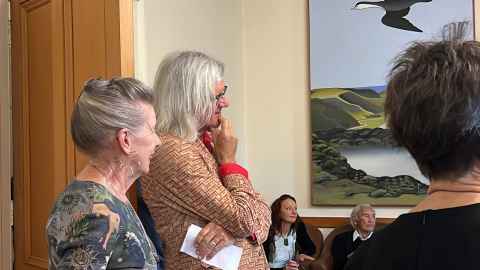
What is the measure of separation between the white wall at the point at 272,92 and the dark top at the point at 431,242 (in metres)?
3.57

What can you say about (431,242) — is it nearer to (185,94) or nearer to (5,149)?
(185,94)

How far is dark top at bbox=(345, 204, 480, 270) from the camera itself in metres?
0.78

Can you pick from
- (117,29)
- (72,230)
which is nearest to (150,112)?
(72,230)

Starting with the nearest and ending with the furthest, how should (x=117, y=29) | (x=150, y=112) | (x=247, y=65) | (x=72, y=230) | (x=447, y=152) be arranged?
1. (x=447, y=152)
2. (x=72, y=230)
3. (x=150, y=112)
4. (x=117, y=29)
5. (x=247, y=65)

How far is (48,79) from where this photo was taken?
7.28 ft

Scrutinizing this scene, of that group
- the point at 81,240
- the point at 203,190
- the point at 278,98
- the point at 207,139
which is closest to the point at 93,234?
the point at 81,240

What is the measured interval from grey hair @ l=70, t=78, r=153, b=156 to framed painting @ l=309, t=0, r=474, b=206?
3.33 metres

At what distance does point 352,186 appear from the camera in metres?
4.41

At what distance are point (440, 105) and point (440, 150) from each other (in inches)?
Result: 2.7

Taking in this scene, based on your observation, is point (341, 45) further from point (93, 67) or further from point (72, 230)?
point (72, 230)

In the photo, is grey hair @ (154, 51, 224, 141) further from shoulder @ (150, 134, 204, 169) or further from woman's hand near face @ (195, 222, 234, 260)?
woman's hand near face @ (195, 222, 234, 260)

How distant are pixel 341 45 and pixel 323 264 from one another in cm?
176

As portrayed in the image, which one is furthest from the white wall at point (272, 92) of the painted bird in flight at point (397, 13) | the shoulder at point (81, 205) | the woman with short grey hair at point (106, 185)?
the shoulder at point (81, 205)

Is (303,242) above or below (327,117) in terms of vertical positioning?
below
